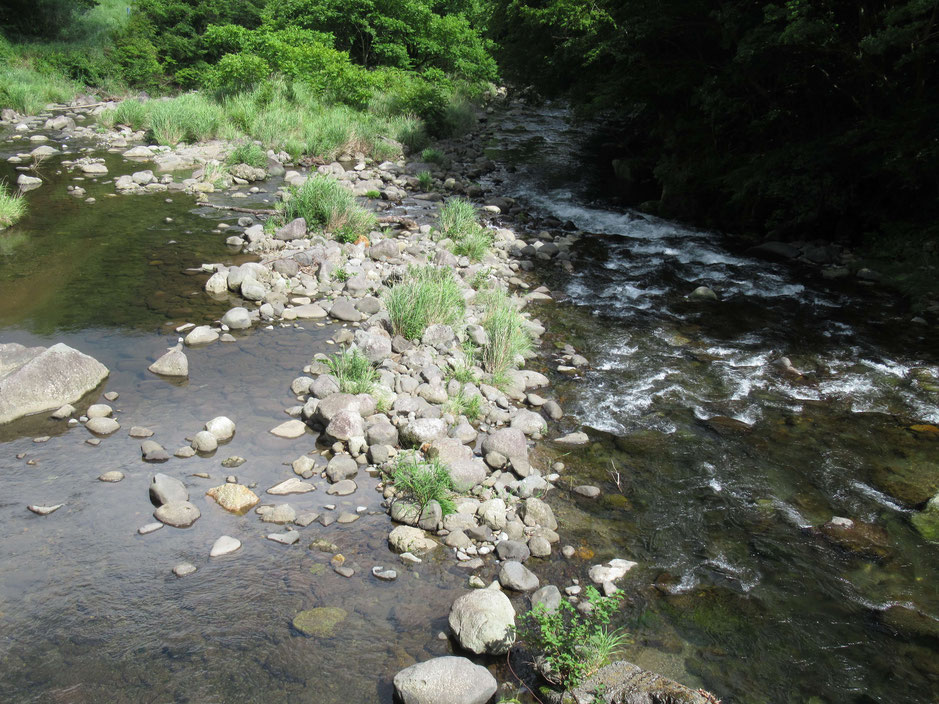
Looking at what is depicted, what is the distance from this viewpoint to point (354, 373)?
6.41 meters

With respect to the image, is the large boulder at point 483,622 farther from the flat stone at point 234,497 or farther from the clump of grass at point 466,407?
the clump of grass at point 466,407

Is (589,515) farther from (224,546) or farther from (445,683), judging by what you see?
(224,546)

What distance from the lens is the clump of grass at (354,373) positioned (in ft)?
20.4

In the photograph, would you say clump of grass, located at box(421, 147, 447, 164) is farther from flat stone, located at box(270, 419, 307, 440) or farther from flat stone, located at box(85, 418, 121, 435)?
flat stone, located at box(85, 418, 121, 435)

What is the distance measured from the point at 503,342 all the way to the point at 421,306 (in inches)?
43.3

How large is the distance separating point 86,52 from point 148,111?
14.3 meters

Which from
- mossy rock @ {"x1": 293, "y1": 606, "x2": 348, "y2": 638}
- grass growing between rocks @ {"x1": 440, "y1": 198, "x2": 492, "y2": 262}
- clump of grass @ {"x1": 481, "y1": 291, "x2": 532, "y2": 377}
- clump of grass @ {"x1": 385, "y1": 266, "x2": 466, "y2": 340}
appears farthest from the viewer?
grass growing between rocks @ {"x1": 440, "y1": 198, "x2": 492, "y2": 262}

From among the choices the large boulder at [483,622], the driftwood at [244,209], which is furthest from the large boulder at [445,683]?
the driftwood at [244,209]

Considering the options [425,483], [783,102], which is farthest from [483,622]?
[783,102]

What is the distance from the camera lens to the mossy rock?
3842 millimetres

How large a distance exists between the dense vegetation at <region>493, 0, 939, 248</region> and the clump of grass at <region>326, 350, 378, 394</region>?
807cm

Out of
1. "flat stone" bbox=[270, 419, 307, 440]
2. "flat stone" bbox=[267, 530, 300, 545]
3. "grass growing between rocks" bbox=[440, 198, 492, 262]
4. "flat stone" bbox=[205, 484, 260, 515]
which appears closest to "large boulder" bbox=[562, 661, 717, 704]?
"flat stone" bbox=[267, 530, 300, 545]

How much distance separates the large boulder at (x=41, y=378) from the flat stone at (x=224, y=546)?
257 cm

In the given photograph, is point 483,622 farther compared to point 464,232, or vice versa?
point 464,232
